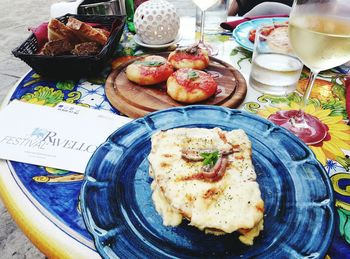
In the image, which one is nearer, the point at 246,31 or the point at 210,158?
the point at 210,158

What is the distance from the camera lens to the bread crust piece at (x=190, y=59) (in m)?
0.92

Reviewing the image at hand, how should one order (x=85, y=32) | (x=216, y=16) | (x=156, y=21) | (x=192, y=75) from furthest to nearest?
(x=216, y=16)
(x=156, y=21)
(x=85, y=32)
(x=192, y=75)

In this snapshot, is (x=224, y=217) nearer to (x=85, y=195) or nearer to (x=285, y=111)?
(x=85, y=195)

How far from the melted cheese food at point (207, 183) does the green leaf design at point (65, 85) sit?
17.6 inches

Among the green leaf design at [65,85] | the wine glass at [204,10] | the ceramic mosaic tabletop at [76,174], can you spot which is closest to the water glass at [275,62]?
the ceramic mosaic tabletop at [76,174]

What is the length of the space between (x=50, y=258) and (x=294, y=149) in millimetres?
464

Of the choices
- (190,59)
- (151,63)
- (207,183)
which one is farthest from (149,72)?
(207,183)

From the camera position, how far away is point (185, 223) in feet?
1.52

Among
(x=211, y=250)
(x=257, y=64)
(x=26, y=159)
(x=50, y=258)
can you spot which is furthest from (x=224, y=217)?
(x=257, y=64)

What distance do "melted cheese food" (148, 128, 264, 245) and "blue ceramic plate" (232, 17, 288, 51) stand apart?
1.87 ft

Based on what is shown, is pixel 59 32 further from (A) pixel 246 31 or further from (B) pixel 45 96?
(A) pixel 246 31

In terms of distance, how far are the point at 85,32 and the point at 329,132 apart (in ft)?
2.43

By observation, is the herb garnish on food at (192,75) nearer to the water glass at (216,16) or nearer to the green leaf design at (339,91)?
the green leaf design at (339,91)

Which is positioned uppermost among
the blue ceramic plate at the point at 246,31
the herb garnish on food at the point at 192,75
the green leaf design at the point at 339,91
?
the herb garnish on food at the point at 192,75
